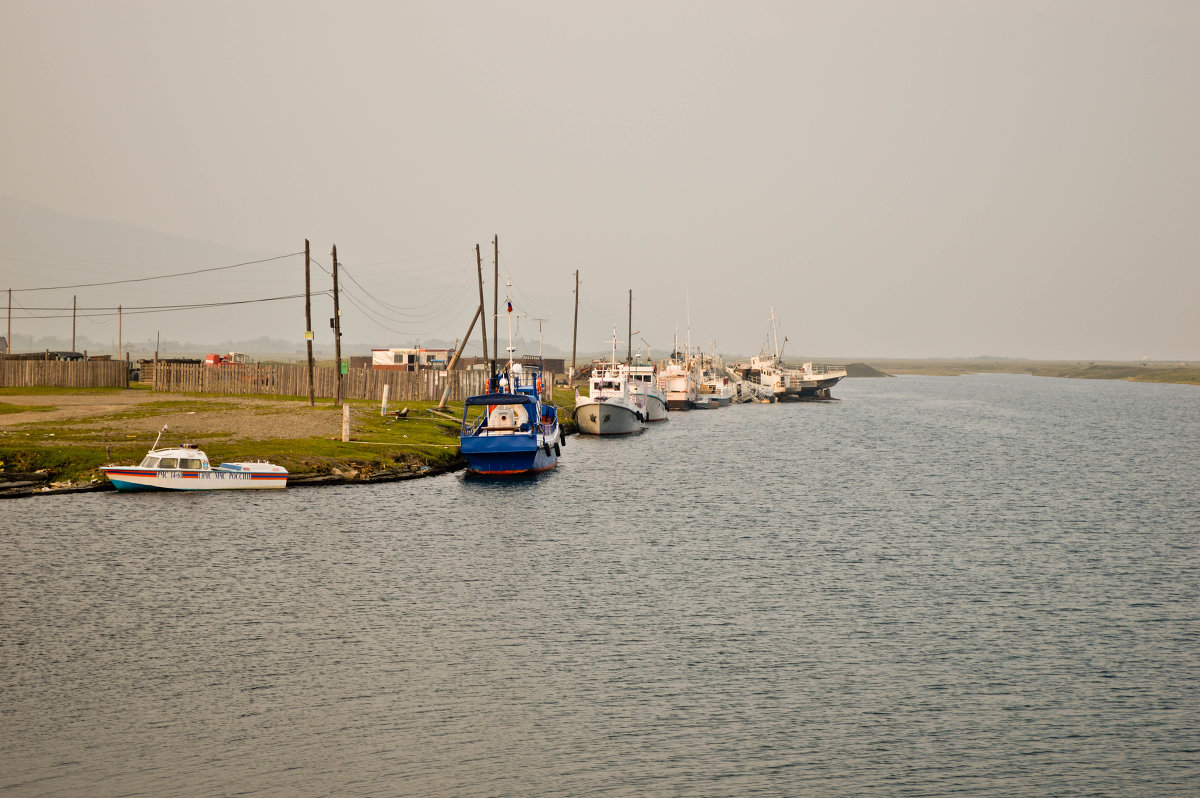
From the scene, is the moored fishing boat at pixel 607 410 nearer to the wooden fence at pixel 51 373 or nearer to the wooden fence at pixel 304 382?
the wooden fence at pixel 304 382

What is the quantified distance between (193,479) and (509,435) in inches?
678

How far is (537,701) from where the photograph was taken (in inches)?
780

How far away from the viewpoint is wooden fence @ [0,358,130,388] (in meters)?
85.4

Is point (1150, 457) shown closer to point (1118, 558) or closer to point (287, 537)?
point (1118, 558)

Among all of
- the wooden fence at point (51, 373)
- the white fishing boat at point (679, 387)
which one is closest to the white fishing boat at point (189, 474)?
the wooden fence at point (51, 373)

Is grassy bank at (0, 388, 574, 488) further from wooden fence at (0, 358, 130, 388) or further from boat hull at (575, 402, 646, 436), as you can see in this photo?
boat hull at (575, 402, 646, 436)

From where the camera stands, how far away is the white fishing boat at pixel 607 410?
3494 inches

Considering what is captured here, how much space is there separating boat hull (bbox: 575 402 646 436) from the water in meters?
40.4

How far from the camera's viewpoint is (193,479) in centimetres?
4522

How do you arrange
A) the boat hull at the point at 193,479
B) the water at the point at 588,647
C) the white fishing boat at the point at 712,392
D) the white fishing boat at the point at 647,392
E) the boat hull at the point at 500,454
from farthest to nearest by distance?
→ the white fishing boat at the point at 712,392, the white fishing boat at the point at 647,392, the boat hull at the point at 500,454, the boat hull at the point at 193,479, the water at the point at 588,647

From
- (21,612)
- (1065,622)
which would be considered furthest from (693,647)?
(21,612)

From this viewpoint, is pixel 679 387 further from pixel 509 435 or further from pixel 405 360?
pixel 509 435

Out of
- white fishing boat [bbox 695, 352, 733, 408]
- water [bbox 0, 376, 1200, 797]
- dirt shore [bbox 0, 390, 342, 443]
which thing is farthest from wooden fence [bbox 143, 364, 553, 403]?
white fishing boat [bbox 695, 352, 733, 408]

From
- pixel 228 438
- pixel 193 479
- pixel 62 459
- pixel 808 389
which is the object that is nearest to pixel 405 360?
pixel 228 438
